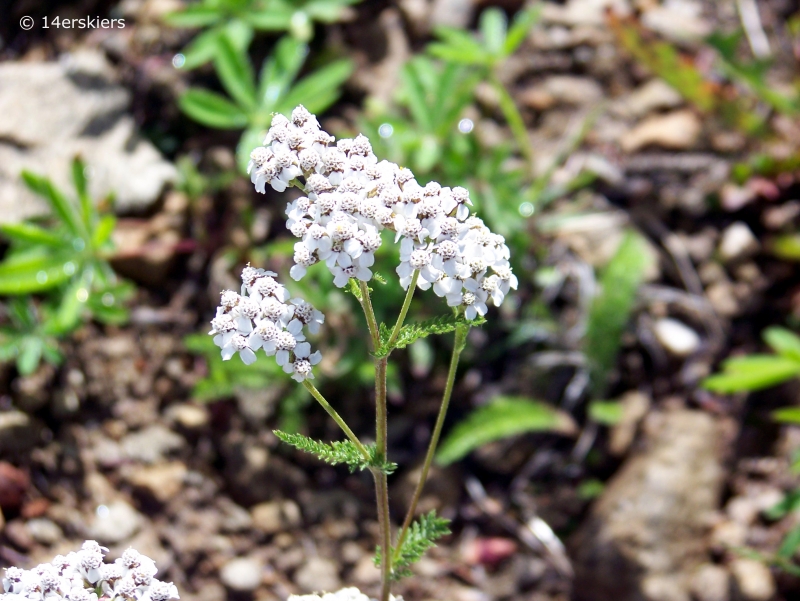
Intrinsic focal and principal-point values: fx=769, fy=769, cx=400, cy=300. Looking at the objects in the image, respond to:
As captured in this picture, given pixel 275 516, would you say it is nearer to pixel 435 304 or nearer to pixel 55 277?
pixel 435 304

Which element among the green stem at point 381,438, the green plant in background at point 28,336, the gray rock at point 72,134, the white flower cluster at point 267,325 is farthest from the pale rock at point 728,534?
the gray rock at point 72,134

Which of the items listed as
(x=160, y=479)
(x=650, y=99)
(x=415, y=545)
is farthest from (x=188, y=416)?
(x=650, y=99)

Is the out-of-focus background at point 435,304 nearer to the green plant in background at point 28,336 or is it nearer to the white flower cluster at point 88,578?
the green plant in background at point 28,336

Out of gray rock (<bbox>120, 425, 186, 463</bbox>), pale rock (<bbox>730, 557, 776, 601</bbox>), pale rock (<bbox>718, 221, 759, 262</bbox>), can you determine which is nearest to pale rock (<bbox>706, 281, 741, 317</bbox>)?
pale rock (<bbox>718, 221, 759, 262</bbox>)

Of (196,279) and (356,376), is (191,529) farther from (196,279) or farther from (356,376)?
(196,279)

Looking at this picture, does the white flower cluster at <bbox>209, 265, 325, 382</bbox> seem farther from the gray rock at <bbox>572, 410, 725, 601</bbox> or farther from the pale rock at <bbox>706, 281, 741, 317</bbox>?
the pale rock at <bbox>706, 281, 741, 317</bbox>

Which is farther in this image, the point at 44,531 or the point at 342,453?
the point at 44,531
